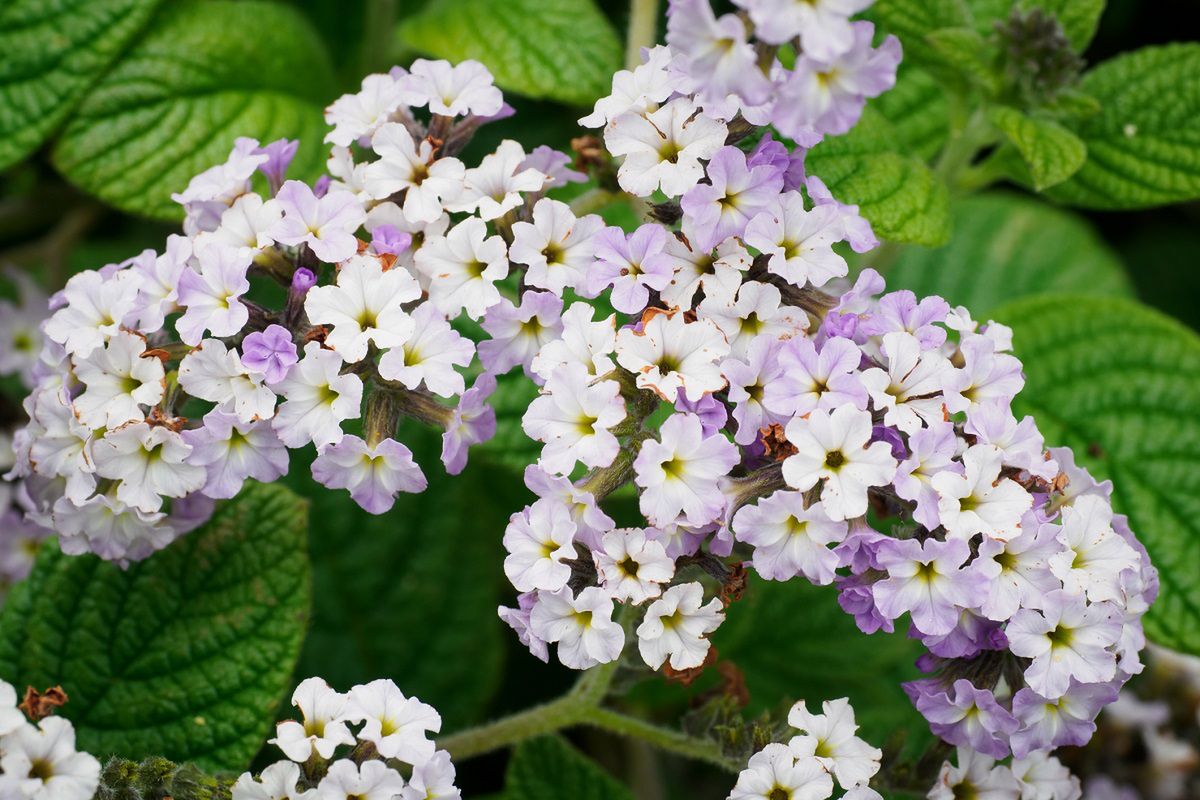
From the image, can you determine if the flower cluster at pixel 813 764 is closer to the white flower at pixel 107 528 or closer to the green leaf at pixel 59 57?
the white flower at pixel 107 528

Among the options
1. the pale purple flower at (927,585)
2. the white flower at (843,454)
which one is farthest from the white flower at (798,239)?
the pale purple flower at (927,585)

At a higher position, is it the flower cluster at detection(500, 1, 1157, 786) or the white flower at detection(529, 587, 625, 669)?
the flower cluster at detection(500, 1, 1157, 786)

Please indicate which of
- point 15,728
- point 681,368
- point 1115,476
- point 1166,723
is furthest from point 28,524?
point 1166,723

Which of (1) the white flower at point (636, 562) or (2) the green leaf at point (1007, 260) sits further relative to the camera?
(2) the green leaf at point (1007, 260)

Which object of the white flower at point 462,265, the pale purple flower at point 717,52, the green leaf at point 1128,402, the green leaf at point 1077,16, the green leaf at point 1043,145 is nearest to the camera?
the pale purple flower at point 717,52

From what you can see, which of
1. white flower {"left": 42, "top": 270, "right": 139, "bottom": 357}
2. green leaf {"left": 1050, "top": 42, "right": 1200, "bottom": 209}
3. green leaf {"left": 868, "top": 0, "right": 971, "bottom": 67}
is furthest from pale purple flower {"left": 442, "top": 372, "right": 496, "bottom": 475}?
green leaf {"left": 1050, "top": 42, "right": 1200, "bottom": 209}

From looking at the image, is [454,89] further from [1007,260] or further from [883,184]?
[1007,260]

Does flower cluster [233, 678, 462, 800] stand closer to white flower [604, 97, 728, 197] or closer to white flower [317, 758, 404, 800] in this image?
white flower [317, 758, 404, 800]
